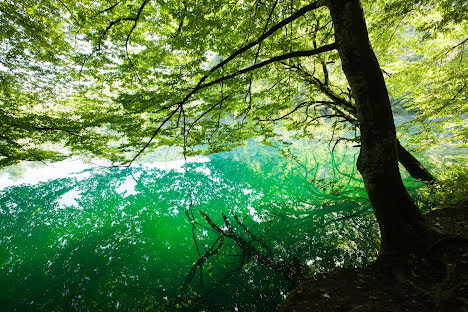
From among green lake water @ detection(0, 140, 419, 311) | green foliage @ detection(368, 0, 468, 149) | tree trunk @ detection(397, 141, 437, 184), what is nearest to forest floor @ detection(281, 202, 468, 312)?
green lake water @ detection(0, 140, 419, 311)

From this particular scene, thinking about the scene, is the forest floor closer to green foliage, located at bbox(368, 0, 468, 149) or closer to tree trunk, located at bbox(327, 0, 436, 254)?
tree trunk, located at bbox(327, 0, 436, 254)

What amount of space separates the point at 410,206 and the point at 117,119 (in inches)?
222

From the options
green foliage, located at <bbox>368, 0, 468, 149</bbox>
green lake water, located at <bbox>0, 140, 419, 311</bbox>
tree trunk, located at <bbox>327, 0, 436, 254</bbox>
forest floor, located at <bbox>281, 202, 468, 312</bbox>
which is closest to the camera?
forest floor, located at <bbox>281, 202, 468, 312</bbox>

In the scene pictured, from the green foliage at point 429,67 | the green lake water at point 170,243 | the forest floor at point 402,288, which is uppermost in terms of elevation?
the green foliage at point 429,67

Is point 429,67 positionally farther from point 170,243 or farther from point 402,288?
point 170,243

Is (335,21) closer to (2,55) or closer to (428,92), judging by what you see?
(428,92)

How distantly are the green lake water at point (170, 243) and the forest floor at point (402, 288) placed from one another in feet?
3.47

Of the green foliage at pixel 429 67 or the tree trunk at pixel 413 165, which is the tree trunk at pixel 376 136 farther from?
the tree trunk at pixel 413 165

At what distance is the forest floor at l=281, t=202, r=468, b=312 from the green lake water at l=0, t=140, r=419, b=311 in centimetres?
106

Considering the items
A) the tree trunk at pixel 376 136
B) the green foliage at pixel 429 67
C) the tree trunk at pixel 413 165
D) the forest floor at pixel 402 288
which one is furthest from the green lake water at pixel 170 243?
the green foliage at pixel 429 67

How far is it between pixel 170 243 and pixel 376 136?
20.4 ft

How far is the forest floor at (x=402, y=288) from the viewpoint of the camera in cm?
170

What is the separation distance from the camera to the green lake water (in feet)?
13.0

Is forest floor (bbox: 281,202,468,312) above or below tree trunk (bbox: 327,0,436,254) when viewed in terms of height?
below
